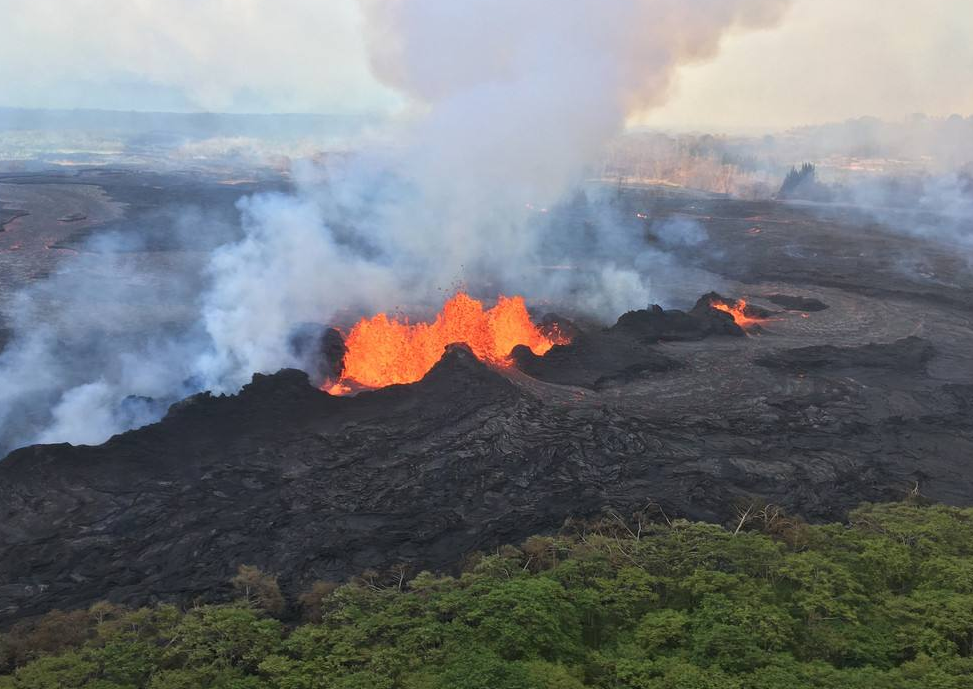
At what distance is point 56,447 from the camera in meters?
21.4

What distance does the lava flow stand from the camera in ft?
100

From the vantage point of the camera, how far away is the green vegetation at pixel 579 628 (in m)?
13.0

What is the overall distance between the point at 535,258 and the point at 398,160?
16.3 meters

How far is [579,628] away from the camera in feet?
48.6

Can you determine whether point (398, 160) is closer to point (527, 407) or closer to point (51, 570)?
point (527, 407)

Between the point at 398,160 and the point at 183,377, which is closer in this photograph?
the point at 183,377

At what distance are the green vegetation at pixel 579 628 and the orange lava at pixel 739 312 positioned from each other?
25.9m

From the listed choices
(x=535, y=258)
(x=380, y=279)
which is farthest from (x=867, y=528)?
(x=535, y=258)

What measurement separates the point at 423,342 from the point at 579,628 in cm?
1890

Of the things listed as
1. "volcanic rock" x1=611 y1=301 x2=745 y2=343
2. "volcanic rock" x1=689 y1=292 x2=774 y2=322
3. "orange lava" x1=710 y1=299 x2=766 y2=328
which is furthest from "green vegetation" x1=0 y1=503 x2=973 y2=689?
"orange lava" x1=710 y1=299 x2=766 y2=328

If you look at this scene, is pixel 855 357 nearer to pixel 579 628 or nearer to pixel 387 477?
pixel 387 477

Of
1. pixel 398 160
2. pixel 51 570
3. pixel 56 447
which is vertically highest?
pixel 398 160

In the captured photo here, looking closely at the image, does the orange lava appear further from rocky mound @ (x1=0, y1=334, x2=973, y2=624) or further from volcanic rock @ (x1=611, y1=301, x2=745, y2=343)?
rocky mound @ (x1=0, y1=334, x2=973, y2=624)

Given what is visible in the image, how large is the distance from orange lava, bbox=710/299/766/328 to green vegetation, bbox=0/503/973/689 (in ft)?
84.9
